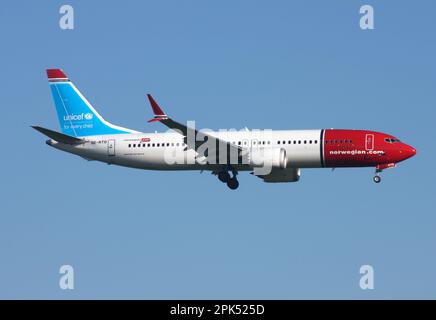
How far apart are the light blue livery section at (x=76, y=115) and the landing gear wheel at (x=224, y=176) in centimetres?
804

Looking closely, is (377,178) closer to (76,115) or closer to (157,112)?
(157,112)

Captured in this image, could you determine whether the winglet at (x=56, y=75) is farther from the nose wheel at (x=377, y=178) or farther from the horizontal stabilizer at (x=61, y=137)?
the nose wheel at (x=377, y=178)

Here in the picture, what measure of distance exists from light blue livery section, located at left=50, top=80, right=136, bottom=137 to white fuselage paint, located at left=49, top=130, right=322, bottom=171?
967mm

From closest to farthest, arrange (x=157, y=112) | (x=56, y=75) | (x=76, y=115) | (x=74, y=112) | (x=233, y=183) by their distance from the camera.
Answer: (x=157, y=112) < (x=233, y=183) < (x=76, y=115) < (x=74, y=112) < (x=56, y=75)

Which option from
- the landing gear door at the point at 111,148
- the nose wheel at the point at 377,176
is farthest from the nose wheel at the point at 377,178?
the landing gear door at the point at 111,148

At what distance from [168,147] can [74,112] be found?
9.79 metres

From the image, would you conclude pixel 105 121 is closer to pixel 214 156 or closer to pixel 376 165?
pixel 214 156

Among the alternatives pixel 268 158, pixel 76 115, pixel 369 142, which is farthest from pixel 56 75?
pixel 369 142

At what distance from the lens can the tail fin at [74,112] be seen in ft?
278

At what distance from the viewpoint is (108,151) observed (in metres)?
82.9

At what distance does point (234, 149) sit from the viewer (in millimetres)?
78312
